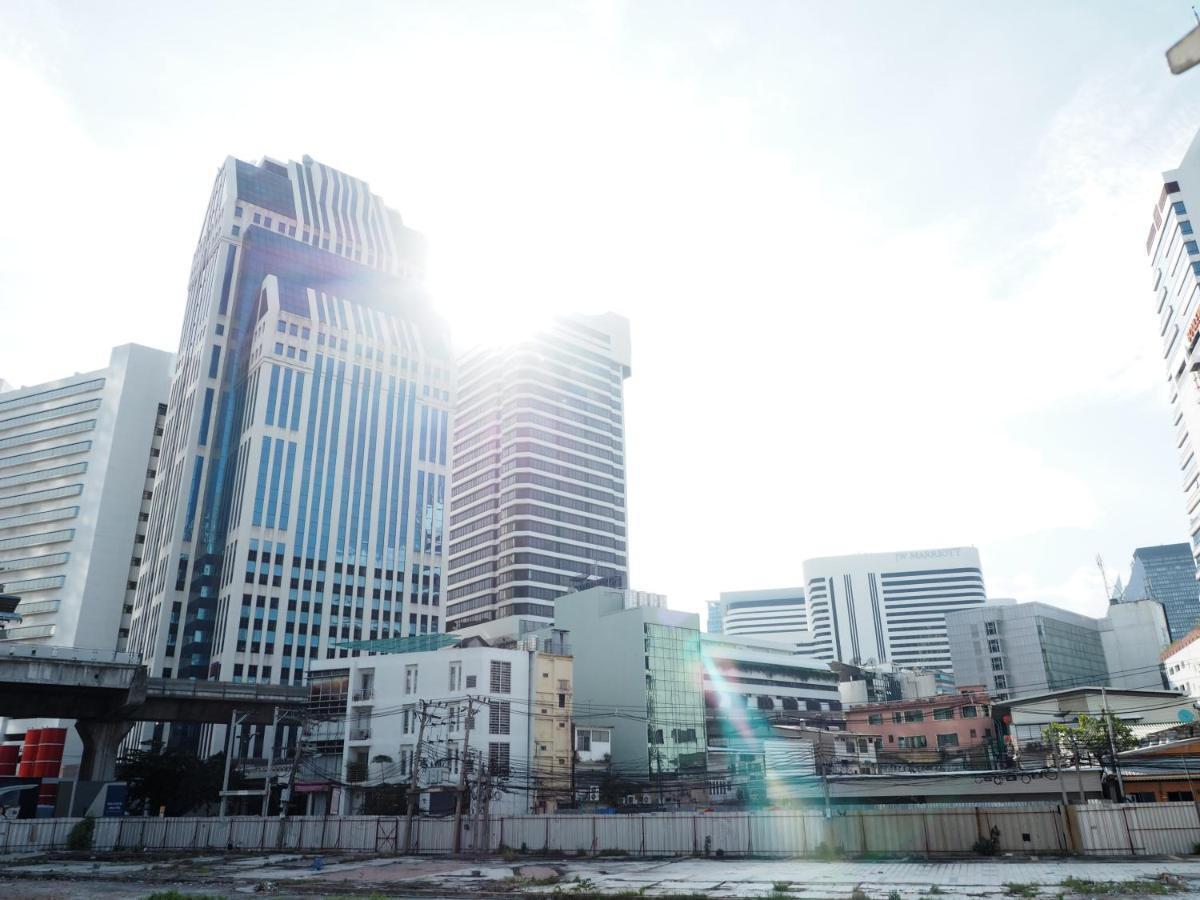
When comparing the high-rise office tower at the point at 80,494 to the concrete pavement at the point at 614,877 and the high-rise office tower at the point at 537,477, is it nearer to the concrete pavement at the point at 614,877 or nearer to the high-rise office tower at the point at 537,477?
the high-rise office tower at the point at 537,477

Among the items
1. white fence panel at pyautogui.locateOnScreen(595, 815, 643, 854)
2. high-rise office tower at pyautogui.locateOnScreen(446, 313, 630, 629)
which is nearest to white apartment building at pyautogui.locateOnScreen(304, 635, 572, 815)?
white fence panel at pyautogui.locateOnScreen(595, 815, 643, 854)

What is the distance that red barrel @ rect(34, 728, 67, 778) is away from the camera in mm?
123125

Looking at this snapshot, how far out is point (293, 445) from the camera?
148 m

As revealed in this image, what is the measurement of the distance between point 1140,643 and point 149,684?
611 feet

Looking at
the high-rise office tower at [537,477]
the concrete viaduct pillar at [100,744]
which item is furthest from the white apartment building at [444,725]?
the high-rise office tower at [537,477]

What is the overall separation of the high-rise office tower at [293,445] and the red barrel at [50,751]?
1494 centimetres

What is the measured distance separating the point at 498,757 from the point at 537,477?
92435mm

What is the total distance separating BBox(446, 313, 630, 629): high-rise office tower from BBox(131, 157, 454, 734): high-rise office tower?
11.8 m

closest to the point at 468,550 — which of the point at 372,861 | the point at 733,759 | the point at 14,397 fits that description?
the point at 733,759

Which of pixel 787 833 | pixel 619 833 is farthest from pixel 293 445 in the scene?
pixel 787 833

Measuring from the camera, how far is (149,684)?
78625 millimetres

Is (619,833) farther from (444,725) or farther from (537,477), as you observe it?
(537,477)

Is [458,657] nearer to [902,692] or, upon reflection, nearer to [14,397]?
[902,692]

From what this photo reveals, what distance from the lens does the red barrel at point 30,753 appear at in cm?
12475
